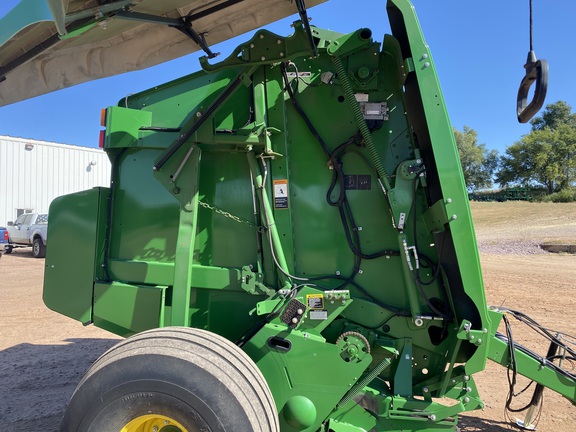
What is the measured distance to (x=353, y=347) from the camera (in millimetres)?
2539

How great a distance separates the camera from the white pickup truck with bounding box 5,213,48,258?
16703mm

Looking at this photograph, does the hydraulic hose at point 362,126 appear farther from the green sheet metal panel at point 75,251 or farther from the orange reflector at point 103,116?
the green sheet metal panel at point 75,251

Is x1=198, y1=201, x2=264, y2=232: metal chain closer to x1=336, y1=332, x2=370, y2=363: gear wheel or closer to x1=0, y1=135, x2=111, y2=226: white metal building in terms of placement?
x1=336, y1=332, x2=370, y2=363: gear wheel

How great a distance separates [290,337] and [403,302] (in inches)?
31.5

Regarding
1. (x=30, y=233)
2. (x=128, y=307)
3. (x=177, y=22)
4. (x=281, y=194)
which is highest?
(x=177, y=22)

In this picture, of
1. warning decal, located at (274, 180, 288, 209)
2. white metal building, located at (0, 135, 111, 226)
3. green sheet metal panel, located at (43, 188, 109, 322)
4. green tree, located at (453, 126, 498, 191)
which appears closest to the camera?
warning decal, located at (274, 180, 288, 209)

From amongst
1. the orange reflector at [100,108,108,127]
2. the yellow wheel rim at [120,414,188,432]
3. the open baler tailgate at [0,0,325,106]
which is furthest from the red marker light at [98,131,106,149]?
the yellow wheel rim at [120,414,188,432]

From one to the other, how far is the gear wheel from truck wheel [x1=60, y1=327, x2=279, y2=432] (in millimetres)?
583

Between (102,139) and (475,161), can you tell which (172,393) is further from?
(475,161)

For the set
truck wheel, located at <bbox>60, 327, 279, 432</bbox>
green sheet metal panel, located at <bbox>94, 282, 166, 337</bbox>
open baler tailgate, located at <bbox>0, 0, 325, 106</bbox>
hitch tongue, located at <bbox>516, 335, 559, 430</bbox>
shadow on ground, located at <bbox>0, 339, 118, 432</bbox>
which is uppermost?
open baler tailgate, located at <bbox>0, 0, 325, 106</bbox>

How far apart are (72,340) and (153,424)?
453 cm

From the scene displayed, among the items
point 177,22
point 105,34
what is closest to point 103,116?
point 105,34

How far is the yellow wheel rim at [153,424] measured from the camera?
212cm

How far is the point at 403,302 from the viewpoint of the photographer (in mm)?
2717
